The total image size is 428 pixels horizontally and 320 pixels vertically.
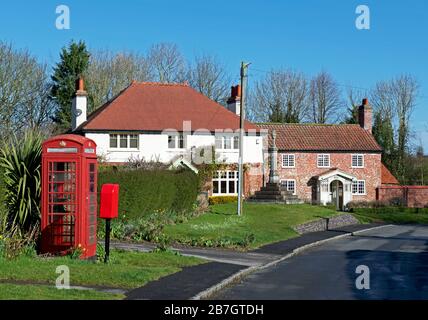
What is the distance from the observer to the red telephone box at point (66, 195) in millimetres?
15648

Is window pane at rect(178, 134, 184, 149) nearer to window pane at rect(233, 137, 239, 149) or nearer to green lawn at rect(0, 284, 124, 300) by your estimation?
window pane at rect(233, 137, 239, 149)

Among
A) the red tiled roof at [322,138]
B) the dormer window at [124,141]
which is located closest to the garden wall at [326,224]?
the red tiled roof at [322,138]

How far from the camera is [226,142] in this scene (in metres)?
51.9

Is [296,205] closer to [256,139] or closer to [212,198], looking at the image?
[212,198]

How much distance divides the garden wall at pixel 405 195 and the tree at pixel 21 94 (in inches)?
1139

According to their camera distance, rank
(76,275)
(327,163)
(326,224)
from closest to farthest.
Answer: (76,275) → (326,224) → (327,163)

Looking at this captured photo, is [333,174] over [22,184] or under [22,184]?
over

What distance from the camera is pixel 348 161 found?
58062 mm

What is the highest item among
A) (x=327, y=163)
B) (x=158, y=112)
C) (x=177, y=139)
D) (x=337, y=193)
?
(x=158, y=112)

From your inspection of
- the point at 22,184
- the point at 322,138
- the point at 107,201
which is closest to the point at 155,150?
the point at 322,138

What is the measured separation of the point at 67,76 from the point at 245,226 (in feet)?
115

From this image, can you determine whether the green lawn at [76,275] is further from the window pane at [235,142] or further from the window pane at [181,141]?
the window pane at [235,142]

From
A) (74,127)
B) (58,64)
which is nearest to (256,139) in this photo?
(74,127)

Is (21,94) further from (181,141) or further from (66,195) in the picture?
(66,195)
